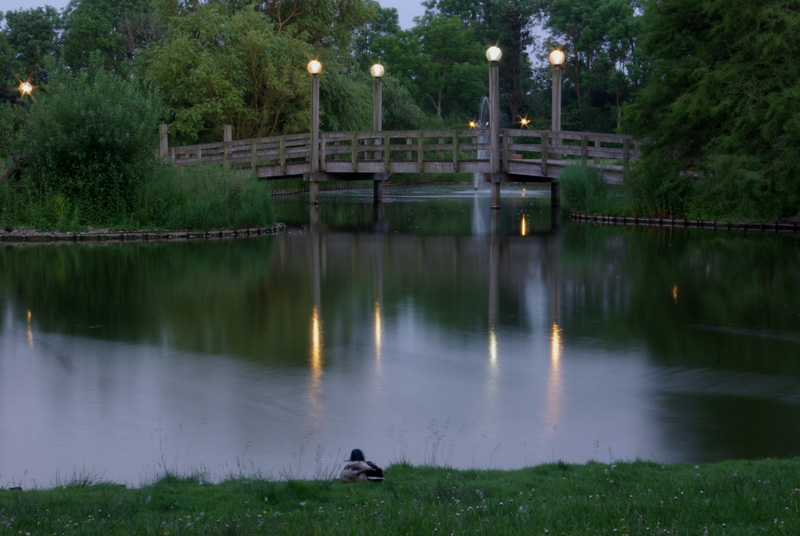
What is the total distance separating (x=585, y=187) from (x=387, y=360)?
22496 millimetres

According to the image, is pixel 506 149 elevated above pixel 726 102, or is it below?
below

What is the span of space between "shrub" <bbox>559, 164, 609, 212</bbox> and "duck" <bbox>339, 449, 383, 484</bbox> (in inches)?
1033

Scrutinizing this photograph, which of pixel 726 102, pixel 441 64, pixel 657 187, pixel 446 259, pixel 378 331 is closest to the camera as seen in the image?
pixel 378 331

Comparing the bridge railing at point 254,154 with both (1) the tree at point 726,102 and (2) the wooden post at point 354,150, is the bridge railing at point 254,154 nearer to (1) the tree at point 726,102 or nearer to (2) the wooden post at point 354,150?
(2) the wooden post at point 354,150

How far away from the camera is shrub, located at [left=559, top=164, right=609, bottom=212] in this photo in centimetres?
3219

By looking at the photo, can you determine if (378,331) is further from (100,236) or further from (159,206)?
(159,206)

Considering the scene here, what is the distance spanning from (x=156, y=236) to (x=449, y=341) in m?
14.1

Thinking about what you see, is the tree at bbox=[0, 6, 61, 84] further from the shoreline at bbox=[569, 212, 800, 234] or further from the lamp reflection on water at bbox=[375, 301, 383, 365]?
the lamp reflection on water at bbox=[375, 301, 383, 365]

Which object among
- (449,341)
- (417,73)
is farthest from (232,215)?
(417,73)

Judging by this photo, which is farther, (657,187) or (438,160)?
(438,160)

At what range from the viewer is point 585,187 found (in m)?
32.5

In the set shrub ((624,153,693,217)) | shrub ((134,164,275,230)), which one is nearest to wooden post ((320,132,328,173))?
shrub ((134,164,275,230))

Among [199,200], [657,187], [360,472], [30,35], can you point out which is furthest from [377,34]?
[360,472]

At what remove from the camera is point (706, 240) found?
24344 mm
